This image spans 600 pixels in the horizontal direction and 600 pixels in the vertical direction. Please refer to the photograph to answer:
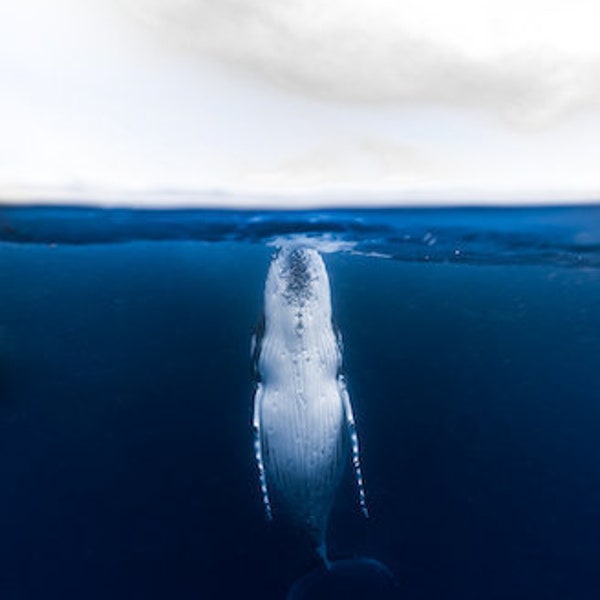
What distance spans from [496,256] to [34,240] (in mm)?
9804

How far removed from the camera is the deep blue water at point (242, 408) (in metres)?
11.5

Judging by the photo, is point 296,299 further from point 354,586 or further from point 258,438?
point 354,586

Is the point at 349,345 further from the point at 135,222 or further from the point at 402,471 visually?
the point at 135,222

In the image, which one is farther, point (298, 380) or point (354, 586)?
point (354, 586)

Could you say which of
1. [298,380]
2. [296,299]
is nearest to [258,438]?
[298,380]

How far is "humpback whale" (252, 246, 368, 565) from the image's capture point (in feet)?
23.3

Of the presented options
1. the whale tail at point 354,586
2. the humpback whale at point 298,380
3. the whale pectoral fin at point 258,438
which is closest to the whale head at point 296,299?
the humpback whale at point 298,380

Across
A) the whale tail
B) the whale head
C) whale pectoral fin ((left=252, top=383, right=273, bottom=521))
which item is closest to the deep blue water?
the whale tail

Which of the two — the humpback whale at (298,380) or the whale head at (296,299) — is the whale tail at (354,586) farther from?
the whale head at (296,299)

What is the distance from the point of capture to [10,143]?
6188 mm

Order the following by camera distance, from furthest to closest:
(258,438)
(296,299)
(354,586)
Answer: (354,586) → (258,438) → (296,299)

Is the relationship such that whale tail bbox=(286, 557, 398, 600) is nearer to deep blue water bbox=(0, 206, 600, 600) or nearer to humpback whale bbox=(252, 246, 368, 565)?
deep blue water bbox=(0, 206, 600, 600)

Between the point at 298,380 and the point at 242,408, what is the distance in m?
7.77

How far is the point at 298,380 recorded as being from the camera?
286 inches
